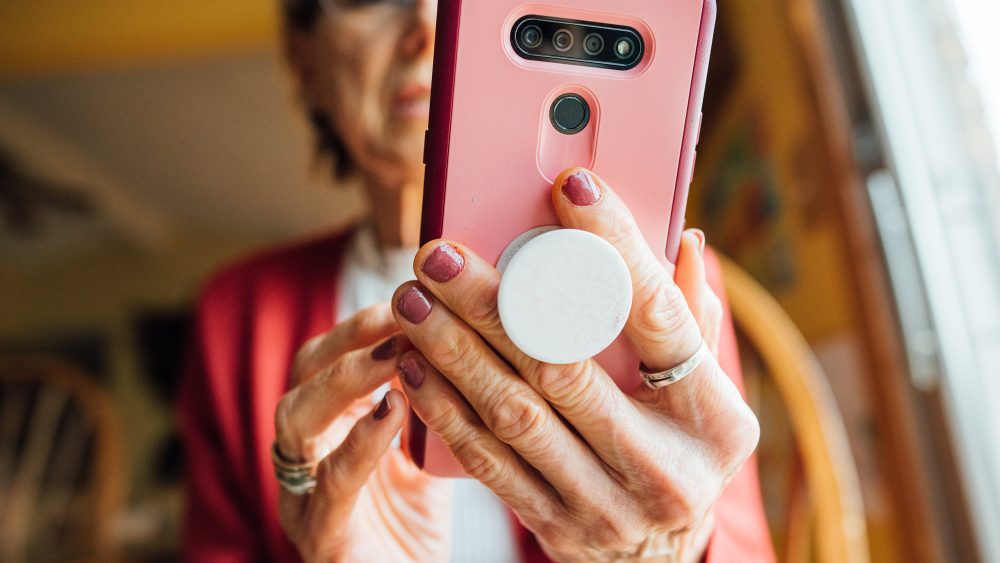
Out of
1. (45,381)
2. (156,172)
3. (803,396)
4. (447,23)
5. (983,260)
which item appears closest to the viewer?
(447,23)

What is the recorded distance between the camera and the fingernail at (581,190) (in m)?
0.21

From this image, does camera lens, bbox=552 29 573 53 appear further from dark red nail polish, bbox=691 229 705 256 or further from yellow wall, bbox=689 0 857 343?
yellow wall, bbox=689 0 857 343

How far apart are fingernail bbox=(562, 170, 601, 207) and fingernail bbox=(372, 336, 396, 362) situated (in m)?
0.09

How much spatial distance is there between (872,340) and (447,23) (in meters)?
0.61

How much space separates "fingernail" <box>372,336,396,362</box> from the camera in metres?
0.25

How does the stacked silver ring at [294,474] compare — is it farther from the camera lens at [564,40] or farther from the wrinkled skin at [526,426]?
the camera lens at [564,40]

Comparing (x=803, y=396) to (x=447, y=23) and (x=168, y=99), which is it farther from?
(x=168, y=99)

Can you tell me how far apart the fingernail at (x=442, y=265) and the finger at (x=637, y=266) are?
37 mm

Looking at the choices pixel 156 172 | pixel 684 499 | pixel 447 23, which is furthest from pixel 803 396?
pixel 156 172

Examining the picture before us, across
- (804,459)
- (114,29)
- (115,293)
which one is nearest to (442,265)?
(804,459)

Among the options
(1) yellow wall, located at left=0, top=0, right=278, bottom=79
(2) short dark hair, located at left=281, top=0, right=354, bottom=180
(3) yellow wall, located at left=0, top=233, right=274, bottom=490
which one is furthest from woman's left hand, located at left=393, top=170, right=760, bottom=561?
(3) yellow wall, located at left=0, top=233, right=274, bottom=490

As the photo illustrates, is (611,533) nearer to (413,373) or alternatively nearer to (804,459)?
(413,373)

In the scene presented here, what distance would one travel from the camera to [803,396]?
0.44 meters

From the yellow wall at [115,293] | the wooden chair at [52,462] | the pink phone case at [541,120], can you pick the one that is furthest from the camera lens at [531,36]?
the yellow wall at [115,293]
